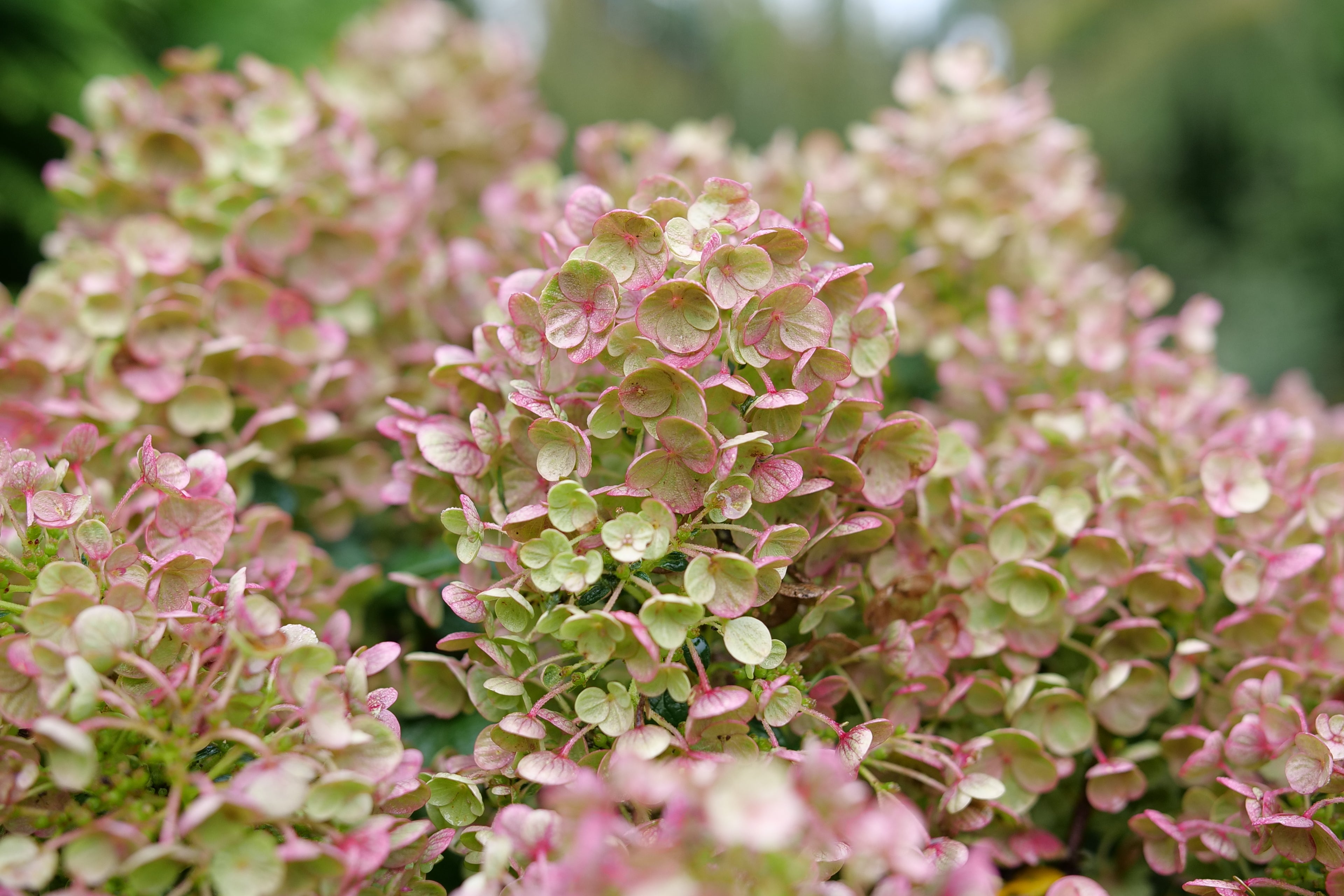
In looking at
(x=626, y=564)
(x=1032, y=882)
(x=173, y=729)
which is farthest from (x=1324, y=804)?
(x=173, y=729)

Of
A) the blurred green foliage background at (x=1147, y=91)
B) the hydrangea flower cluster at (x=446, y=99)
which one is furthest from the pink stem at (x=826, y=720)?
the blurred green foliage background at (x=1147, y=91)

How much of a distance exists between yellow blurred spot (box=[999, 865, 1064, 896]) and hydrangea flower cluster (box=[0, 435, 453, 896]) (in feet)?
1.43

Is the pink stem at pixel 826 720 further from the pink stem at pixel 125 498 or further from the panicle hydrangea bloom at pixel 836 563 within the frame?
the pink stem at pixel 125 498

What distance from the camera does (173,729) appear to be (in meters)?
0.50

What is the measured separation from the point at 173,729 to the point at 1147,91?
13.7ft

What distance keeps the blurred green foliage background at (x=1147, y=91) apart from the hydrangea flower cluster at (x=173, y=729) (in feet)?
9.00

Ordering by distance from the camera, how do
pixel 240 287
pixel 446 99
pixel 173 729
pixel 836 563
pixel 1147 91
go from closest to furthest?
Result: pixel 173 729
pixel 836 563
pixel 240 287
pixel 446 99
pixel 1147 91

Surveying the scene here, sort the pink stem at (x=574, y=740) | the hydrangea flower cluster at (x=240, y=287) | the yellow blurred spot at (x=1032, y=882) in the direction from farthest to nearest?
the hydrangea flower cluster at (x=240, y=287) < the yellow blurred spot at (x=1032, y=882) < the pink stem at (x=574, y=740)

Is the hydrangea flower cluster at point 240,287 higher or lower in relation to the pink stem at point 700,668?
higher

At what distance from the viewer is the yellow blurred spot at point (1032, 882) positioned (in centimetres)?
69

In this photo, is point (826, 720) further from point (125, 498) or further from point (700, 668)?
point (125, 498)

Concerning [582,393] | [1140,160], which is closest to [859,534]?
[582,393]

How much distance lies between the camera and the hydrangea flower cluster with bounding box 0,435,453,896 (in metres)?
0.45

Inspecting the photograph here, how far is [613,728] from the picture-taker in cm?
56
